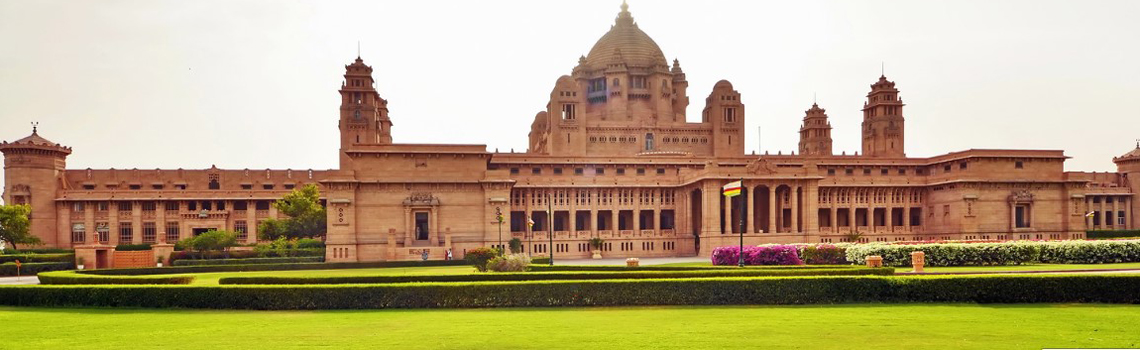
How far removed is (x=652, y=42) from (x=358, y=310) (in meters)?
69.3

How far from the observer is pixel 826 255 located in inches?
1655

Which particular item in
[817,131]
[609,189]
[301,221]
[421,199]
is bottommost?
[301,221]

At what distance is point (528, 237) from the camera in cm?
6391

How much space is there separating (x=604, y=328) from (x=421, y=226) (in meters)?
42.8

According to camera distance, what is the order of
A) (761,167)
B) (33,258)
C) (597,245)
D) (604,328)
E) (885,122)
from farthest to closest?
(885,122) → (597,245) → (761,167) → (33,258) → (604,328)

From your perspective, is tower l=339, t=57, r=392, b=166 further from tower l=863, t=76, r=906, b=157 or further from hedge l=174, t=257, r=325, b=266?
tower l=863, t=76, r=906, b=157

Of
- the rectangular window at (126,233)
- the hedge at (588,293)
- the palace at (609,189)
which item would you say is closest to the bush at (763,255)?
the palace at (609,189)

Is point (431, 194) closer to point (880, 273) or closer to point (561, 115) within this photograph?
point (561, 115)

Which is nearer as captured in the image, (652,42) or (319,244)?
(319,244)

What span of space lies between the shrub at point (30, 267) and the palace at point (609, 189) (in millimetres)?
5201

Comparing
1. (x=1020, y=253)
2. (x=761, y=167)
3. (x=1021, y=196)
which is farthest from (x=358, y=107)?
(x=1021, y=196)

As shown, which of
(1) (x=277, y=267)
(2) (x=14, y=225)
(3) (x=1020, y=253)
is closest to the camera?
(3) (x=1020, y=253)

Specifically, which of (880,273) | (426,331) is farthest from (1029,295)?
(426,331)

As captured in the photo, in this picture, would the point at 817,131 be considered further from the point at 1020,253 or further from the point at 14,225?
the point at 14,225
